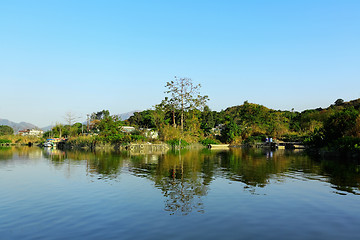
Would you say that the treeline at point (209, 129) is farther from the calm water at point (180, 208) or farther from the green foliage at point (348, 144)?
the calm water at point (180, 208)

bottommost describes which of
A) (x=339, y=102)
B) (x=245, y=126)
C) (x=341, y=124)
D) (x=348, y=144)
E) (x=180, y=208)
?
(x=180, y=208)

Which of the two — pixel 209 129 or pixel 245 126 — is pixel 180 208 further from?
pixel 209 129

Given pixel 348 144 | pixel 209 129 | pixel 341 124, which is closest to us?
pixel 348 144

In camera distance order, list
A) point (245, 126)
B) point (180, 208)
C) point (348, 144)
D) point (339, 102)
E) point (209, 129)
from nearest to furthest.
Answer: point (180, 208) < point (348, 144) < point (245, 126) < point (209, 129) < point (339, 102)

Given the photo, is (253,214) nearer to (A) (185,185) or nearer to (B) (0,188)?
(A) (185,185)

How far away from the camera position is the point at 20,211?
11.0m

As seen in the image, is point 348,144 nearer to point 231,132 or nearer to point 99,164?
point 99,164

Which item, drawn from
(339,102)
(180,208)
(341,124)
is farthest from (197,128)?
(339,102)

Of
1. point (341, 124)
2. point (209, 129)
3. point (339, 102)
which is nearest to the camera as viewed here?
point (341, 124)

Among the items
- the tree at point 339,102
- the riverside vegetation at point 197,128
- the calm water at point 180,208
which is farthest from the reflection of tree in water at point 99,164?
the tree at point 339,102

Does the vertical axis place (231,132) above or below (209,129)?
below

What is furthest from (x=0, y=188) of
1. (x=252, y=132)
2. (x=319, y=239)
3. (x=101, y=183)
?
(x=252, y=132)

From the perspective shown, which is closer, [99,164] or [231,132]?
[99,164]

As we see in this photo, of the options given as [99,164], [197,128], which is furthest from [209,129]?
[99,164]
